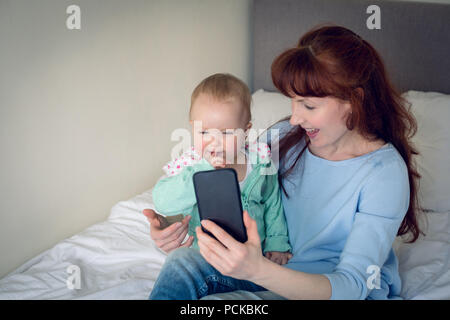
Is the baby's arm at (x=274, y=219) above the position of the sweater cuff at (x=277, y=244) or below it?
above

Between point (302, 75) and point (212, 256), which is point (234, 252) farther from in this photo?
point (302, 75)

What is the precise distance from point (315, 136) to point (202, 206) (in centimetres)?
37

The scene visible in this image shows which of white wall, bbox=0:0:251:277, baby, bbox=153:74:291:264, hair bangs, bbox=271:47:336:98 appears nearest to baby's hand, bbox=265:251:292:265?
baby, bbox=153:74:291:264

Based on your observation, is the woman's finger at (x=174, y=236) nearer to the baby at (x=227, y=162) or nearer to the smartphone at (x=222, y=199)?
the baby at (x=227, y=162)

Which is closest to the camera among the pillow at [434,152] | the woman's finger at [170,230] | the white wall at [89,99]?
the woman's finger at [170,230]

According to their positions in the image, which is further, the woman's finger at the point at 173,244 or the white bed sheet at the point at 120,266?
the white bed sheet at the point at 120,266

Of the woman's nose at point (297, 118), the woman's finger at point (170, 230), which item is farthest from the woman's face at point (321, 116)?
the woman's finger at point (170, 230)

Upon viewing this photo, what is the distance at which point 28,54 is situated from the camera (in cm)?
127

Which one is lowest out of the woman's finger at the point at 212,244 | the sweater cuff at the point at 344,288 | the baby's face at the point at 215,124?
the sweater cuff at the point at 344,288

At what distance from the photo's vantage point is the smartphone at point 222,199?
0.81m

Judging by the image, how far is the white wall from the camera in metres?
1.26

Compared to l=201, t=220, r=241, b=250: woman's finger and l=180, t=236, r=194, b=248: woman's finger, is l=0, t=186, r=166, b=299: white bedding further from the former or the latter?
l=201, t=220, r=241, b=250: woman's finger

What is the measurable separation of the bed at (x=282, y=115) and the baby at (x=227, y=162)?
1.05 feet
